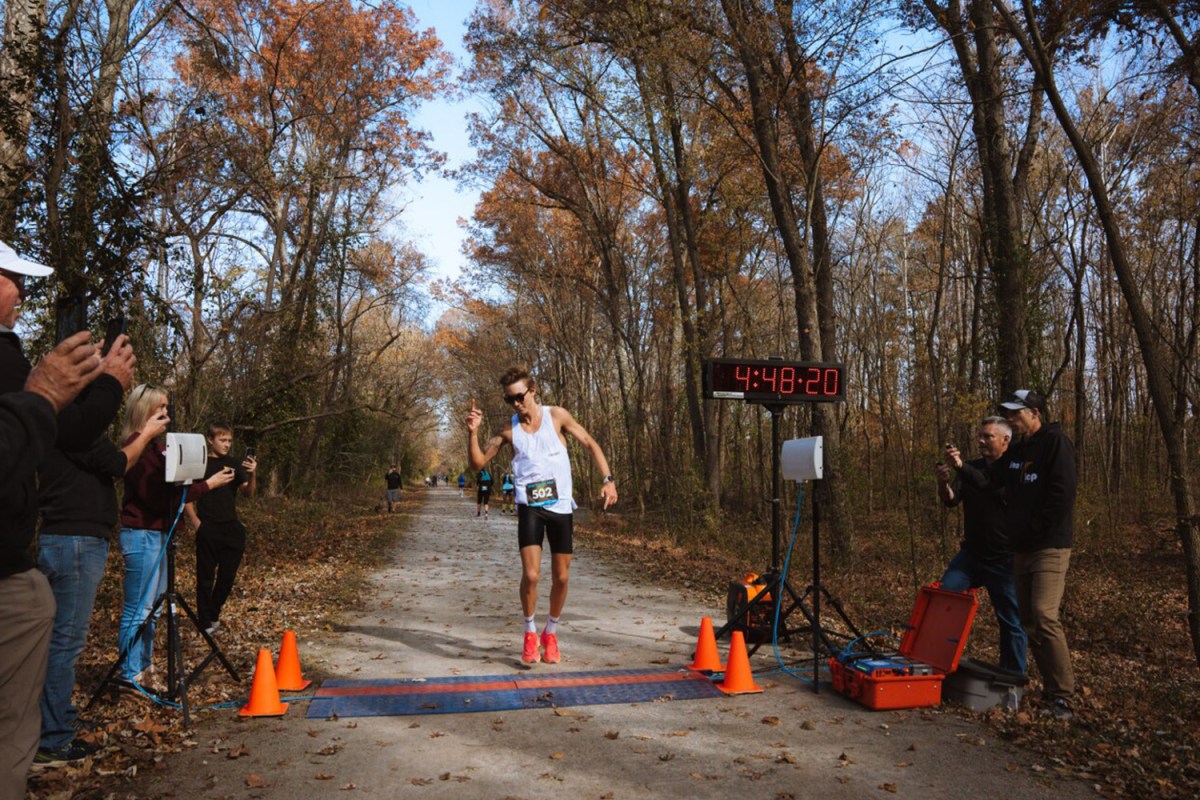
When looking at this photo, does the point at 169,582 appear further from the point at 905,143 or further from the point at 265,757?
the point at 905,143

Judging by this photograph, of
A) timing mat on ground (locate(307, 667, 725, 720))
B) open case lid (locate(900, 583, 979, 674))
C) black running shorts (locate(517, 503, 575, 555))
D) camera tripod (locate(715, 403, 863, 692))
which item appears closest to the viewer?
timing mat on ground (locate(307, 667, 725, 720))

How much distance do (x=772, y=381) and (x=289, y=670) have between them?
4530mm

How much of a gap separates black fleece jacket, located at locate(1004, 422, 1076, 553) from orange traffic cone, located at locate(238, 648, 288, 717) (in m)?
5.30

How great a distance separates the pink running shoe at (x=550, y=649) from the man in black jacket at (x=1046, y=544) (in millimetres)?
3637

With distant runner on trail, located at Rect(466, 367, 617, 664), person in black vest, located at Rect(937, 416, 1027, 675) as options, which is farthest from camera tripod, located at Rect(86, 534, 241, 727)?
person in black vest, located at Rect(937, 416, 1027, 675)

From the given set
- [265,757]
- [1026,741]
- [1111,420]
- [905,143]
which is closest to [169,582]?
[265,757]

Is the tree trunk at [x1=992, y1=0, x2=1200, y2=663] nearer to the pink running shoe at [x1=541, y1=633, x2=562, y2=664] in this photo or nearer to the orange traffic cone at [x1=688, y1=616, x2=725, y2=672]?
the orange traffic cone at [x1=688, y1=616, x2=725, y2=672]

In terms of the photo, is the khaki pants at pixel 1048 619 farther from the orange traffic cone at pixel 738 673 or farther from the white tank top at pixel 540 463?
the white tank top at pixel 540 463

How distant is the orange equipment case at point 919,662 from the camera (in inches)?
220

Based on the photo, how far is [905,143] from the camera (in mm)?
14883

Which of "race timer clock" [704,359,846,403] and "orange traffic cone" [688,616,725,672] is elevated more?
"race timer clock" [704,359,846,403]

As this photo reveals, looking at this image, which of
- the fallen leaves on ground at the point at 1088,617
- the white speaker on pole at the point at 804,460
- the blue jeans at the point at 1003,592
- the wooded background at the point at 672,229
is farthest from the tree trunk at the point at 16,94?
the blue jeans at the point at 1003,592

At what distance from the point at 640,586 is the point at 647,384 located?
77.8 ft

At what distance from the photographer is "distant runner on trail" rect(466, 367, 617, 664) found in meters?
6.78
